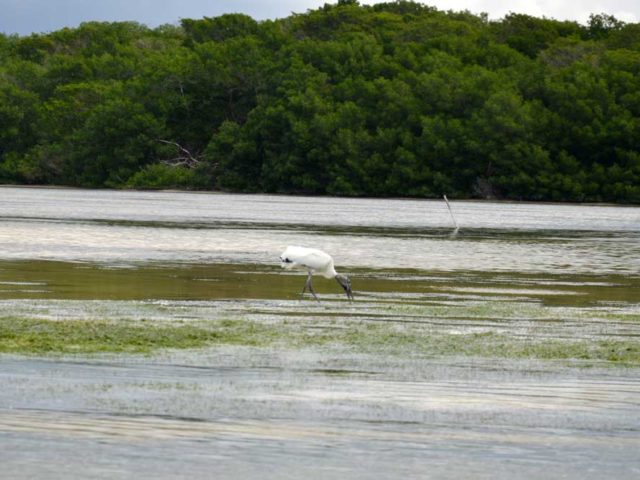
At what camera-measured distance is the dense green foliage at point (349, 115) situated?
96.8 meters

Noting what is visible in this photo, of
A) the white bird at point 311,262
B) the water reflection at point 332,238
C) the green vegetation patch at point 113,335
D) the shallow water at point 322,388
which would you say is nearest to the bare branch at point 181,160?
the water reflection at point 332,238

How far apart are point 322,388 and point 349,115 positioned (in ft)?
306

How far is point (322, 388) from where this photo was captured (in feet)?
39.2

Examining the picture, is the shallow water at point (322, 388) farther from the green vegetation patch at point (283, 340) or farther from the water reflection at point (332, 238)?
the water reflection at point (332, 238)

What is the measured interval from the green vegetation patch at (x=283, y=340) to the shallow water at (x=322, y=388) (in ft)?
0.79

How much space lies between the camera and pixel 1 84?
12250cm

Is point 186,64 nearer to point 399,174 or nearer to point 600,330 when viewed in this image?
point 399,174

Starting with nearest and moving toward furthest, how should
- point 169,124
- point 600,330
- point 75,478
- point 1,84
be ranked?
point 75,478 → point 600,330 → point 169,124 → point 1,84

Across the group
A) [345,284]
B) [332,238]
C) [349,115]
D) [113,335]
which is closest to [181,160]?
[349,115]

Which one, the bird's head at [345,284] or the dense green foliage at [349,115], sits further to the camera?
the dense green foliage at [349,115]

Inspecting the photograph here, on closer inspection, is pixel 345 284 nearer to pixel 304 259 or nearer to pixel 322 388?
pixel 304 259

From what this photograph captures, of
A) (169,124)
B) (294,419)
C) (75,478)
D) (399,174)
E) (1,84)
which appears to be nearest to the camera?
(75,478)

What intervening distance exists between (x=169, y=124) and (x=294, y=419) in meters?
104

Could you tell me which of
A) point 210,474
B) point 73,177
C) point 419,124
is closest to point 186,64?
point 73,177
